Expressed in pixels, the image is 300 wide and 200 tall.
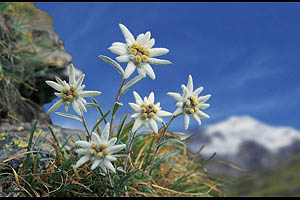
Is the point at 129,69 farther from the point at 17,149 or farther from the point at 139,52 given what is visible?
the point at 17,149

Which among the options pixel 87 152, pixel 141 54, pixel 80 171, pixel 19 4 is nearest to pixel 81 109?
pixel 87 152

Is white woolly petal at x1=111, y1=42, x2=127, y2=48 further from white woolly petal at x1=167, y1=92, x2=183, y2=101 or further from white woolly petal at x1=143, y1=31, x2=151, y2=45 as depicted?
white woolly petal at x1=167, y1=92, x2=183, y2=101

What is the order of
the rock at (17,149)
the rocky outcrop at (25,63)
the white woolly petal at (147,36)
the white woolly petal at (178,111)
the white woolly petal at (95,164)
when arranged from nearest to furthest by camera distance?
the white woolly petal at (95,164), the white woolly petal at (147,36), the white woolly petal at (178,111), the rock at (17,149), the rocky outcrop at (25,63)

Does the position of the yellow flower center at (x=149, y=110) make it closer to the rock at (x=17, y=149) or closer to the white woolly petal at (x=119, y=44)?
the white woolly petal at (x=119, y=44)

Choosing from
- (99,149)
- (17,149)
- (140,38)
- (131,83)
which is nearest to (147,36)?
(140,38)

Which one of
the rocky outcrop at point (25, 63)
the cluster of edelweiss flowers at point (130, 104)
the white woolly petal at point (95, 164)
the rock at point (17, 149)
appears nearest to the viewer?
the white woolly petal at point (95, 164)

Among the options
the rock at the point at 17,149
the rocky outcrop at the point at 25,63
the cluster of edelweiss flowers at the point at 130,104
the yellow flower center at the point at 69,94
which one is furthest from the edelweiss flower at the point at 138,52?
the rocky outcrop at the point at 25,63

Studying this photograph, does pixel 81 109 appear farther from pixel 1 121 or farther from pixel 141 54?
pixel 1 121
